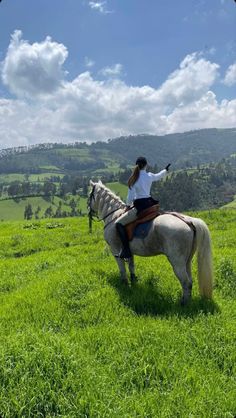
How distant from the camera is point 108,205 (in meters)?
13.3

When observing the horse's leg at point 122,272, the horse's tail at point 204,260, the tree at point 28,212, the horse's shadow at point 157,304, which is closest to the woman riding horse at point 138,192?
the horse's leg at point 122,272

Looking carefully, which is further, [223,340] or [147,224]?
[147,224]

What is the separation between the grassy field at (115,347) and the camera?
5832mm

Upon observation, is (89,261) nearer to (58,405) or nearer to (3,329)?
(3,329)

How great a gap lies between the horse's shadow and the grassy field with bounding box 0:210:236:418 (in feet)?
0.10

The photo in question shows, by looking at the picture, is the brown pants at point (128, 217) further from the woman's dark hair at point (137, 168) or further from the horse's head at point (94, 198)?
the horse's head at point (94, 198)

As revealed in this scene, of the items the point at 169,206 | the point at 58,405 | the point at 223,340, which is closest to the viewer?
the point at 58,405

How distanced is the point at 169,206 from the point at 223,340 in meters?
159

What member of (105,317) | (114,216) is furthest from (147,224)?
(105,317)

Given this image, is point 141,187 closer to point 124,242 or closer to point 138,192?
point 138,192

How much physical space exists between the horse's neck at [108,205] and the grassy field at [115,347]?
2.15 meters

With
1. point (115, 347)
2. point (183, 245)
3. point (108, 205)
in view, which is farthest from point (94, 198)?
point (115, 347)

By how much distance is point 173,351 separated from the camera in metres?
7.32

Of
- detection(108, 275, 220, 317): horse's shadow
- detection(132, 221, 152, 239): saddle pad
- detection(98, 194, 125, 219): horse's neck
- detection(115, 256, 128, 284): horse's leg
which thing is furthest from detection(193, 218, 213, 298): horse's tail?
detection(98, 194, 125, 219): horse's neck
